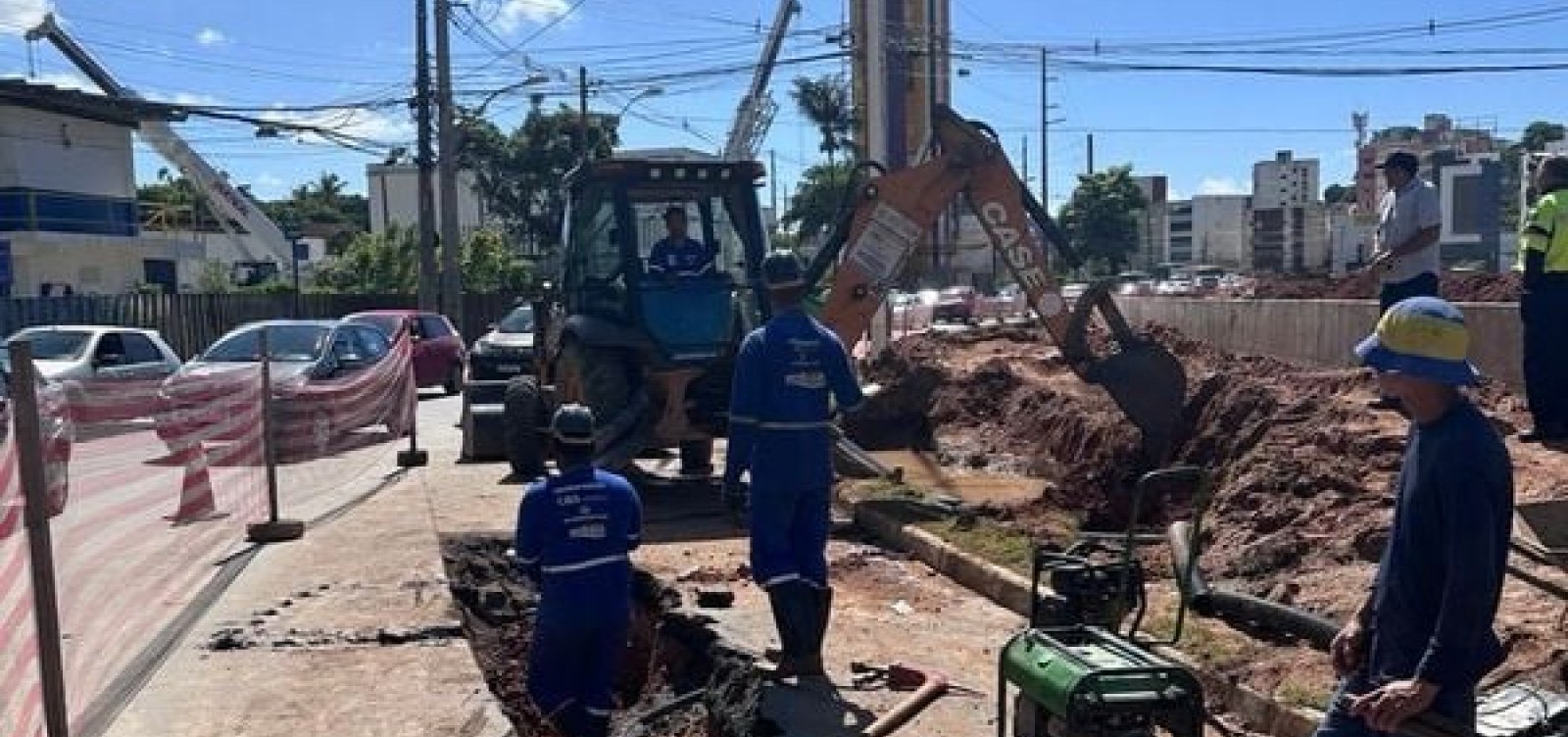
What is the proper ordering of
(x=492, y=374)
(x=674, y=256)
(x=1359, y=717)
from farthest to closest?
1. (x=492, y=374)
2. (x=674, y=256)
3. (x=1359, y=717)

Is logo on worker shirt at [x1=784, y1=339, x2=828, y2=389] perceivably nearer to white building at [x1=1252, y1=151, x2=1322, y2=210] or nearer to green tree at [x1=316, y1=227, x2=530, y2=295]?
green tree at [x1=316, y1=227, x2=530, y2=295]

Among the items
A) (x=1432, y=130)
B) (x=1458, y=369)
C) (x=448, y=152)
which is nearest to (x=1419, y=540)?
(x=1458, y=369)

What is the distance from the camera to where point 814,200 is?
277 feet

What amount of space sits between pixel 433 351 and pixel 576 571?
20.8m

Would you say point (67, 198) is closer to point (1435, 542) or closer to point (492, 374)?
point (492, 374)

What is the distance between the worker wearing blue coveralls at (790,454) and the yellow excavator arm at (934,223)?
5.33 meters

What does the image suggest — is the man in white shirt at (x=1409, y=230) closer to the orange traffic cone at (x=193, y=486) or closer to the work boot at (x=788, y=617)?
the work boot at (x=788, y=617)

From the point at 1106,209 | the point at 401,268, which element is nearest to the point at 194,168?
the point at 401,268

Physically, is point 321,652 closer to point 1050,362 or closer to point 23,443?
point 23,443

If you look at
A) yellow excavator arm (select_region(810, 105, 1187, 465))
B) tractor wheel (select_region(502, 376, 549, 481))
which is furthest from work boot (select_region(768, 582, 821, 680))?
tractor wheel (select_region(502, 376, 549, 481))

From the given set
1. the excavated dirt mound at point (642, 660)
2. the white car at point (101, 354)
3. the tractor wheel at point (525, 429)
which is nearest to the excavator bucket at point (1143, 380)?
the excavated dirt mound at point (642, 660)

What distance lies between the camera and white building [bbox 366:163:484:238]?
251ft

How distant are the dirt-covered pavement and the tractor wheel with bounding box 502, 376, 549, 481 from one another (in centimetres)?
406

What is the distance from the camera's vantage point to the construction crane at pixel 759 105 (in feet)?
143
